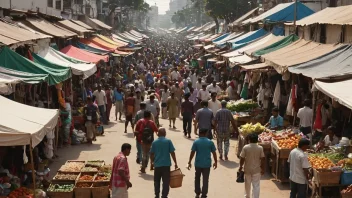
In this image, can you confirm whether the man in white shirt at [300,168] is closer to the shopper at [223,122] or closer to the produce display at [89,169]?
the produce display at [89,169]

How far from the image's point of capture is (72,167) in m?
10.6

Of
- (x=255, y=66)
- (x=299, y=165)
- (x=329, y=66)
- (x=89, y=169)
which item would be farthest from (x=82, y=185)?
(x=255, y=66)

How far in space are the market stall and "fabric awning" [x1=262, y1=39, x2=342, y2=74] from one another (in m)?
6.05

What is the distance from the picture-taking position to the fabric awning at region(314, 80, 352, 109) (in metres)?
9.09

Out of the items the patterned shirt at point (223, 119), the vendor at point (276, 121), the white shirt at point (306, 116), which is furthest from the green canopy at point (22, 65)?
the white shirt at point (306, 116)

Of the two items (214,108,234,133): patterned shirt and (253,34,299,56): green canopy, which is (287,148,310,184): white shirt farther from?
(253,34,299,56): green canopy

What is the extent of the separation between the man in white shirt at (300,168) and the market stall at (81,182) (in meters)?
3.23

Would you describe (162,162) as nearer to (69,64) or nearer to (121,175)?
(121,175)

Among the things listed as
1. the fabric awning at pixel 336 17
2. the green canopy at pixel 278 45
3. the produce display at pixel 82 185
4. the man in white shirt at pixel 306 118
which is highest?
the fabric awning at pixel 336 17

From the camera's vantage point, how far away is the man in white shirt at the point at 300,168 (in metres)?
8.62

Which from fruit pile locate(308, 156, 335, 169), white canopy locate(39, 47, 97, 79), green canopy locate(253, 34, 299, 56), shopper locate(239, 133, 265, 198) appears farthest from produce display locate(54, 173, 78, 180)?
green canopy locate(253, 34, 299, 56)

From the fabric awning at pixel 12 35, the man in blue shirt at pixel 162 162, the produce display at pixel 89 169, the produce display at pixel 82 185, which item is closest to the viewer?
the man in blue shirt at pixel 162 162

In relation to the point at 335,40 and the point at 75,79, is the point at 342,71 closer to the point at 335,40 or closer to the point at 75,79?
the point at 335,40

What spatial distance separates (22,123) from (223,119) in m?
6.01
